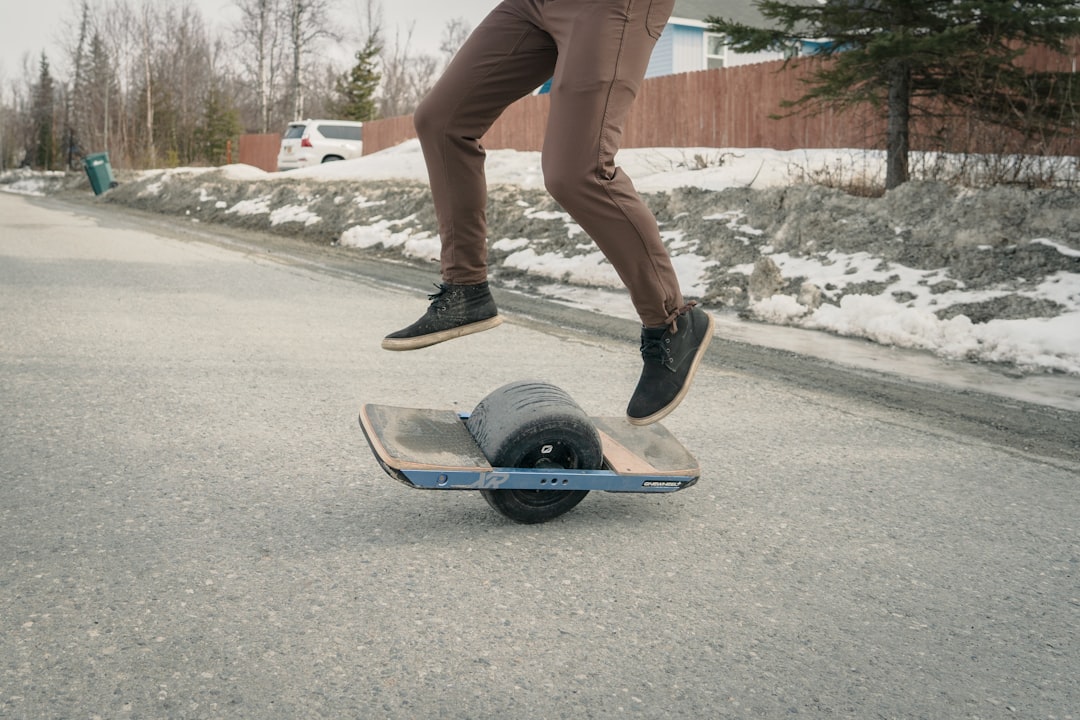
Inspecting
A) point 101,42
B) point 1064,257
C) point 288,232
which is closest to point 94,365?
point 1064,257

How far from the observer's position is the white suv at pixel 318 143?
99.9 ft

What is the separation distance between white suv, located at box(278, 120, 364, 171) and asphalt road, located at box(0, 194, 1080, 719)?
2639 cm

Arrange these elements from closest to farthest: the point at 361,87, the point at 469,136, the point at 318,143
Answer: the point at 469,136 < the point at 318,143 < the point at 361,87

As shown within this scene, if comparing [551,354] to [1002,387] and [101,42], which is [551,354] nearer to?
[1002,387]

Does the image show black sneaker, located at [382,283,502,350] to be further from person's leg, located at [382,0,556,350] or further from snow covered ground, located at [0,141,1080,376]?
snow covered ground, located at [0,141,1080,376]

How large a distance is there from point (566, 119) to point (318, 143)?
29702mm

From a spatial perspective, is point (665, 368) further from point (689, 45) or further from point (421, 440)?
point (689, 45)

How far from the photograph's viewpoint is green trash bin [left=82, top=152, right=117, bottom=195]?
2838 cm

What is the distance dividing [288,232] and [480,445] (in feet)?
39.8

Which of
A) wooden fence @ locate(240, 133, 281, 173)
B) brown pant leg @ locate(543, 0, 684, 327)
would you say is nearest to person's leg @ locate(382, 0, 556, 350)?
brown pant leg @ locate(543, 0, 684, 327)

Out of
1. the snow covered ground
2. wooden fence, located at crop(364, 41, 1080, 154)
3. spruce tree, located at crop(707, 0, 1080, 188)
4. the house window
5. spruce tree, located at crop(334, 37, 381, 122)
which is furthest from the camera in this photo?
spruce tree, located at crop(334, 37, 381, 122)

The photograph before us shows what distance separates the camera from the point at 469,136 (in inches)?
130

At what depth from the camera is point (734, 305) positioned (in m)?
7.95

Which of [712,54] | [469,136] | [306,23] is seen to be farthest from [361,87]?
[469,136]
